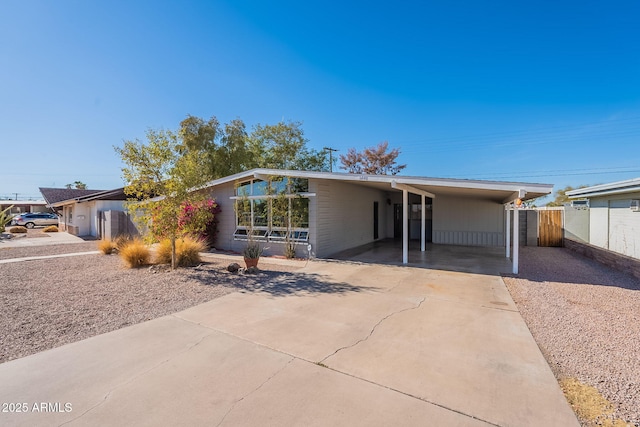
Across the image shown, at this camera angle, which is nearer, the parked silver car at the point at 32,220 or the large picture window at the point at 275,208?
the large picture window at the point at 275,208

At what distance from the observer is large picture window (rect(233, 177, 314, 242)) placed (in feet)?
33.8

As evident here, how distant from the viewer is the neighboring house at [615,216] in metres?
7.91

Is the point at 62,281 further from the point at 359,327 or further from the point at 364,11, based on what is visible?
the point at 364,11

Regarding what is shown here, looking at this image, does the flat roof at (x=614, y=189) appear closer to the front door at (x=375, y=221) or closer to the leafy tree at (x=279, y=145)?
the front door at (x=375, y=221)

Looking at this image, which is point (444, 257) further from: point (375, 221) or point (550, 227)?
point (550, 227)

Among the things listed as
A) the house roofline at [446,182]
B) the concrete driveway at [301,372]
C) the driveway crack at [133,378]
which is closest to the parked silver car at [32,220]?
the house roofline at [446,182]

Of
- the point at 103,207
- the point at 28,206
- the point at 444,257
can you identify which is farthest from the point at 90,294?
the point at 28,206

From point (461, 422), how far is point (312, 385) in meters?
1.31

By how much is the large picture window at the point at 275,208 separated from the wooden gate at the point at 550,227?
11453mm

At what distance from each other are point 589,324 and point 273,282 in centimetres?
583

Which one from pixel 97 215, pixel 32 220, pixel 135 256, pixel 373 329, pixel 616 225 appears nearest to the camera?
pixel 373 329

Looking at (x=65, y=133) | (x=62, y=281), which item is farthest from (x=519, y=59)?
(x=65, y=133)

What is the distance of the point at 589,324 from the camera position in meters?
4.28

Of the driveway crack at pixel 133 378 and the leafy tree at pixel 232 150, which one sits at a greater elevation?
the leafy tree at pixel 232 150
